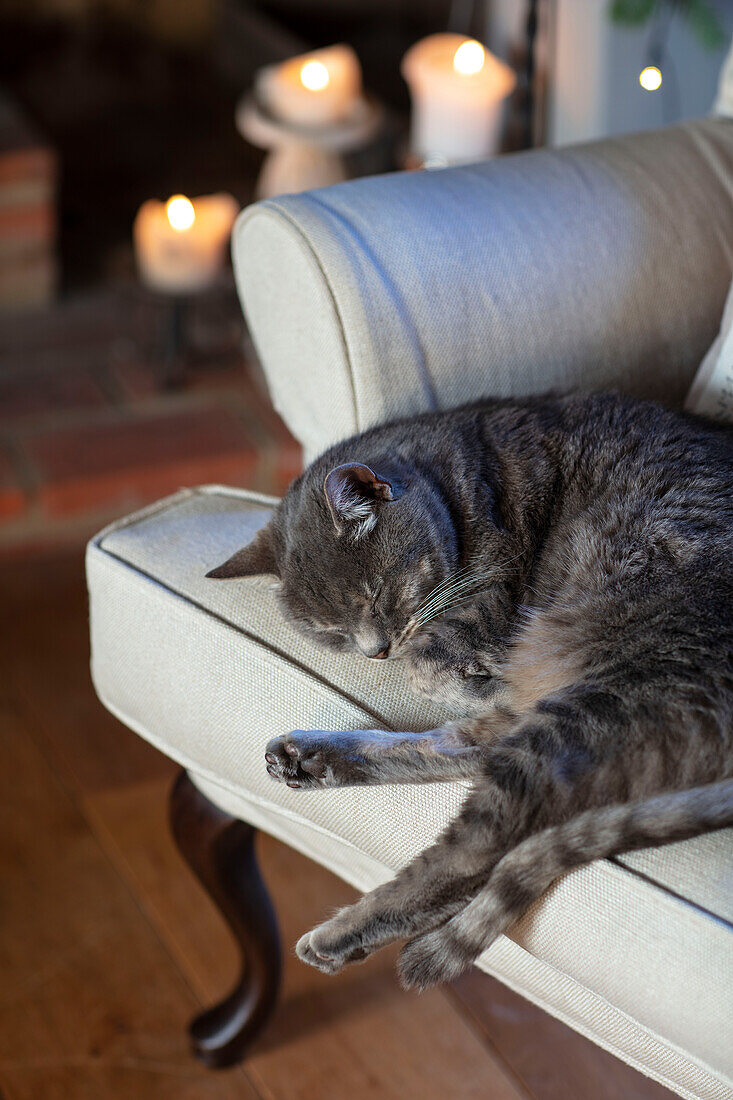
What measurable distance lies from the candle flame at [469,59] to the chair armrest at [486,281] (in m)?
0.85

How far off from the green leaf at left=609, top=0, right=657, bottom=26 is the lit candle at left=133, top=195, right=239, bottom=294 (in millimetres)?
837

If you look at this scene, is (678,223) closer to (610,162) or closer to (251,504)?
(610,162)

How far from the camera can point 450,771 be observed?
958mm

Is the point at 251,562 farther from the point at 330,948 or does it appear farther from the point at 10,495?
the point at 10,495

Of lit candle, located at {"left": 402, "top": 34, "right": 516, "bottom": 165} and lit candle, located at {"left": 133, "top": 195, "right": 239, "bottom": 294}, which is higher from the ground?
lit candle, located at {"left": 402, "top": 34, "right": 516, "bottom": 165}

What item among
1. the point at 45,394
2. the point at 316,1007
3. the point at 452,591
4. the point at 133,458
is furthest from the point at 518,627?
the point at 45,394

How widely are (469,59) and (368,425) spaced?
48.9 inches

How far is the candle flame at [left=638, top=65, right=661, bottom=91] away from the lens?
2.10 m

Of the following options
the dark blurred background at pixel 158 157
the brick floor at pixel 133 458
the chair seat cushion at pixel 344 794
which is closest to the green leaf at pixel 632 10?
the dark blurred background at pixel 158 157

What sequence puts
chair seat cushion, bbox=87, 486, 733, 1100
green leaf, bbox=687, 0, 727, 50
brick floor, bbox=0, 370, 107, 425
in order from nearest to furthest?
chair seat cushion, bbox=87, 486, 733, 1100
green leaf, bbox=687, 0, 727, 50
brick floor, bbox=0, 370, 107, 425

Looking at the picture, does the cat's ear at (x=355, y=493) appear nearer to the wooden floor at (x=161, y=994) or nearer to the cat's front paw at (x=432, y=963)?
the cat's front paw at (x=432, y=963)

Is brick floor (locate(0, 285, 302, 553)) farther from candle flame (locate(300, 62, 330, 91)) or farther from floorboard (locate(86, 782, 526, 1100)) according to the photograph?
floorboard (locate(86, 782, 526, 1100))

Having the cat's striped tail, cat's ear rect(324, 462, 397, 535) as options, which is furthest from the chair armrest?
the cat's striped tail

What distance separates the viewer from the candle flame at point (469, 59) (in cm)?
214
